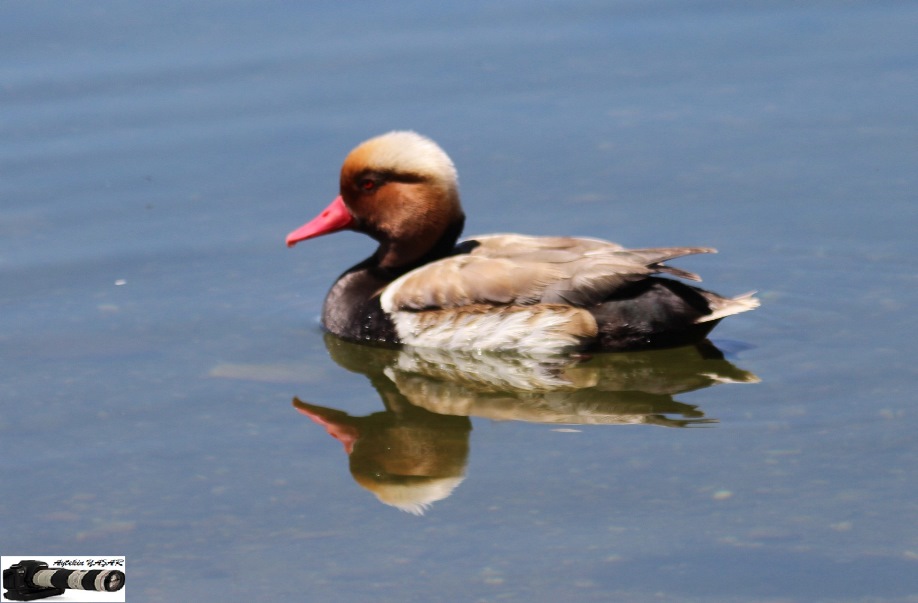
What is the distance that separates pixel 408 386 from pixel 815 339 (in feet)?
7.28

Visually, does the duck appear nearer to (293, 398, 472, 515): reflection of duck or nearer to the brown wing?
the brown wing

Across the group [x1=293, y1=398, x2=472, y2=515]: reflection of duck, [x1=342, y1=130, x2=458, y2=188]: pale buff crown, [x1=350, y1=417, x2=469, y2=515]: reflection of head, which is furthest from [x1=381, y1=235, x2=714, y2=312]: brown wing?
[x1=350, y1=417, x2=469, y2=515]: reflection of head

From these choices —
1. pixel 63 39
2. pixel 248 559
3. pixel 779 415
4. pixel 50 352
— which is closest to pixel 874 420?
pixel 779 415

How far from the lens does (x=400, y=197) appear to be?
9.55m

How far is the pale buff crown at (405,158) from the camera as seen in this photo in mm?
9445

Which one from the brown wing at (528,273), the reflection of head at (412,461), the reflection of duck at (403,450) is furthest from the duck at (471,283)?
the reflection of head at (412,461)

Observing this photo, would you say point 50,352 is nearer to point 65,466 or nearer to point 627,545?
point 65,466

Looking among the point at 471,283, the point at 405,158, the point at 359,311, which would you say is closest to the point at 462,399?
the point at 471,283

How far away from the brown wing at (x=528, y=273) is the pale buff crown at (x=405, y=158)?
47 cm

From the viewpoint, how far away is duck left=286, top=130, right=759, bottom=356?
8828 millimetres

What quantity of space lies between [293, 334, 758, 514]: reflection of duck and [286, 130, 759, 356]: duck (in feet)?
0.34

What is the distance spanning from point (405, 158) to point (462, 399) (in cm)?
162

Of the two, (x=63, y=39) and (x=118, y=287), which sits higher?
(x=63, y=39)

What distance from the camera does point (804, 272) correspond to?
9.87m
